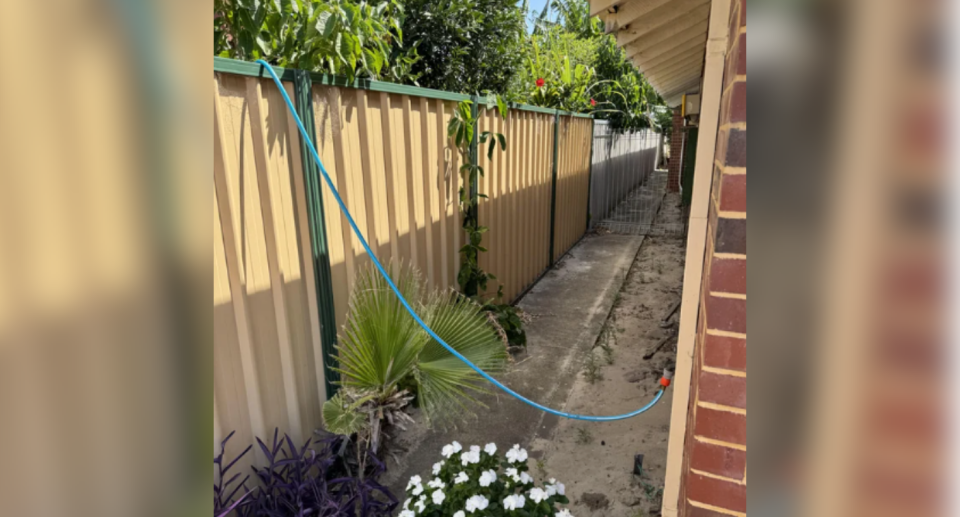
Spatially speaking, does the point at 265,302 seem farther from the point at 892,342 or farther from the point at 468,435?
the point at 892,342

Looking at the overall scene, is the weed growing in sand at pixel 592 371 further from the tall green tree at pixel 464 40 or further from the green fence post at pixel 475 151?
the tall green tree at pixel 464 40

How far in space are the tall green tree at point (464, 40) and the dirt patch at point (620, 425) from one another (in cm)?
332

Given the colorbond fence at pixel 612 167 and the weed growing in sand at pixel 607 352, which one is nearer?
the weed growing in sand at pixel 607 352

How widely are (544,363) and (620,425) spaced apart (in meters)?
1.09

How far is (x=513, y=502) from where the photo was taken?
2.08 m

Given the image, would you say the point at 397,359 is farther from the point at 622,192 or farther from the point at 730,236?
the point at 622,192

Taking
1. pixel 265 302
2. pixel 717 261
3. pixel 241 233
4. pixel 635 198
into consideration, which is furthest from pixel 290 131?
pixel 635 198

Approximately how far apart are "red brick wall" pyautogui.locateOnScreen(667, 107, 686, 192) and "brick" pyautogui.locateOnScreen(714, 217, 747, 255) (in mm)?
14648

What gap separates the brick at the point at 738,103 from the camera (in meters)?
1.20

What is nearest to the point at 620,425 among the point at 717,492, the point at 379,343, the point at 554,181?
the point at 379,343

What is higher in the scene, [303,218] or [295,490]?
[303,218]

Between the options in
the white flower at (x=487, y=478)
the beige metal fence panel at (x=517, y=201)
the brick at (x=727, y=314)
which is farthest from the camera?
the beige metal fence panel at (x=517, y=201)

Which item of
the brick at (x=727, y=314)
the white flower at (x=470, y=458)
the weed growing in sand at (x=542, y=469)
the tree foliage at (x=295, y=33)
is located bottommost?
the weed growing in sand at (x=542, y=469)

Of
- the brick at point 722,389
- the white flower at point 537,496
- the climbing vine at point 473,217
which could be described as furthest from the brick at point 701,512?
the climbing vine at point 473,217
